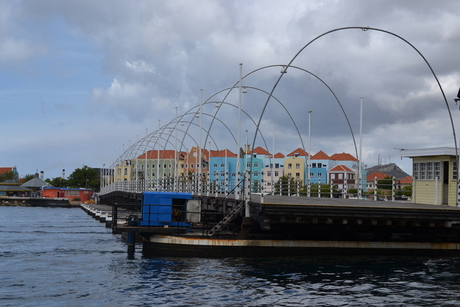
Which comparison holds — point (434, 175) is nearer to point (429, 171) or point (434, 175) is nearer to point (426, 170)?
point (429, 171)

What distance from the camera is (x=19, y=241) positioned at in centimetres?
4194

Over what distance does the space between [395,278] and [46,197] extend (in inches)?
6455

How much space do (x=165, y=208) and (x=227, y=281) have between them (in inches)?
396

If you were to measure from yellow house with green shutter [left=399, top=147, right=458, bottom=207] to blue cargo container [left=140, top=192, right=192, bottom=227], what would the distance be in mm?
15899

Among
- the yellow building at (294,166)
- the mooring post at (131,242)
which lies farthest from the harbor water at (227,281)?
the yellow building at (294,166)

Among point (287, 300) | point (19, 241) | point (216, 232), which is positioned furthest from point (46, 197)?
point (287, 300)

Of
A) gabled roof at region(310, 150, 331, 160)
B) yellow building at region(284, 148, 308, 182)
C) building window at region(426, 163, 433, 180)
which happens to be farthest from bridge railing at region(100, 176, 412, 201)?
gabled roof at region(310, 150, 331, 160)

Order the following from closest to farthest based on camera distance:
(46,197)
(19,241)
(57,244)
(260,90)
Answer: (57,244) < (19,241) < (260,90) < (46,197)

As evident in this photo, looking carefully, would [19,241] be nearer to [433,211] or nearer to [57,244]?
[57,244]

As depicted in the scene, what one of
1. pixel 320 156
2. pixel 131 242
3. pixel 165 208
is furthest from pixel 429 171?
pixel 320 156

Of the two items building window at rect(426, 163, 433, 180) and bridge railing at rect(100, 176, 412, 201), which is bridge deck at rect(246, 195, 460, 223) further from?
building window at rect(426, 163, 433, 180)

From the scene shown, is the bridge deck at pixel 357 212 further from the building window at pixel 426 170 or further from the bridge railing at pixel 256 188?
the building window at pixel 426 170

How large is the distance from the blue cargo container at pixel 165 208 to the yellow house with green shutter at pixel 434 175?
52.2 feet

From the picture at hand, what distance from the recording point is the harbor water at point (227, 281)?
19125mm
